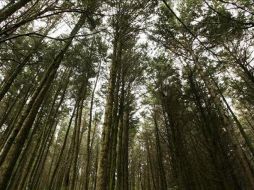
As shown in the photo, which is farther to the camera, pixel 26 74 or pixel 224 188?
pixel 26 74

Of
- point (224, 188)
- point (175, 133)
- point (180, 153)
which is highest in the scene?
point (175, 133)

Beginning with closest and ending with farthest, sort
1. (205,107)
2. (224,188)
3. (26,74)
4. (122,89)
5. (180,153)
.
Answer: (224,188) < (205,107) < (180,153) < (122,89) < (26,74)

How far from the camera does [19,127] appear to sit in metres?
5.50

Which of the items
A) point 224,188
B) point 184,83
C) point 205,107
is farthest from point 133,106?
point 224,188

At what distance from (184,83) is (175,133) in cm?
283

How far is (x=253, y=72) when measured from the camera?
1062 centimetres

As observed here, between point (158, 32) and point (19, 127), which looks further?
point (158, 32)

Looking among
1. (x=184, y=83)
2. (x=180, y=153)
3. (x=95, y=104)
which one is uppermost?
(x=95, y=104)

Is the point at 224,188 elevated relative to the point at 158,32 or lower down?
lower down

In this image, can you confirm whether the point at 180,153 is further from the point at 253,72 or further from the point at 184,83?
the point at 253,72

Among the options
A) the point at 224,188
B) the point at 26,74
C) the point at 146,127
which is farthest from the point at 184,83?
the point at 146,127

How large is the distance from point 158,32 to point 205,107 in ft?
16.0

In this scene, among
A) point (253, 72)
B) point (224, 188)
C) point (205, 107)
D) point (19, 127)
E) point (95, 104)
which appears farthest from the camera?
point (95, 104)

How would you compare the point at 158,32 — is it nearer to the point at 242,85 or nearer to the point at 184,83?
the point at 184,83
